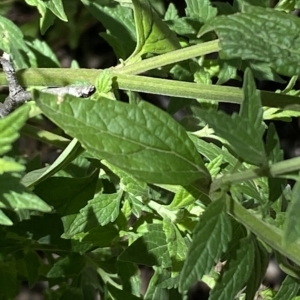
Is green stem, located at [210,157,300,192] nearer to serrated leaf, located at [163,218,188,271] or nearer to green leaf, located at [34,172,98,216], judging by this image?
serrated leaf, located at [163,218,188,271]

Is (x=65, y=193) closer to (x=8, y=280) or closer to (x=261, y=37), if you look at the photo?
(x=8, y=280)

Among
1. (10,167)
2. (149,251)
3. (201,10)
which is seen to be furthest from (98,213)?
(201,10)

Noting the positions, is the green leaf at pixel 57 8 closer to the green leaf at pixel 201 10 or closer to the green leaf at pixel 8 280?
the green leaf at pixel 201 10

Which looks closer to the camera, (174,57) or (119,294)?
(174,57)

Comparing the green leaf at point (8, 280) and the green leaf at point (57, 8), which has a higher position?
the green leaf at point (57, 8)

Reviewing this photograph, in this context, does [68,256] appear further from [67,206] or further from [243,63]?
[243,63]

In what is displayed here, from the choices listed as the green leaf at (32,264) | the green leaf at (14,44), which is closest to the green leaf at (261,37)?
the green leaf at (14,44)
